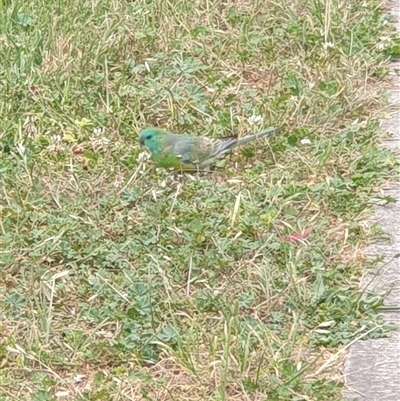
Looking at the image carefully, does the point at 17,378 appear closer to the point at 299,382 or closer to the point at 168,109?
the point at 299,382

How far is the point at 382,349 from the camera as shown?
11.0 feet

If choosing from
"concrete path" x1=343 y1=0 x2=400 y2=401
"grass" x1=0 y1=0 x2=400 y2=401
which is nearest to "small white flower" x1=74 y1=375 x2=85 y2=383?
"grass" x1=0 y1=0 x2=400 y2=401

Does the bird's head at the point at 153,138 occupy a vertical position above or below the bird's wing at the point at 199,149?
above

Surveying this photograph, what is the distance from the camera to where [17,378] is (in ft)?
10.9

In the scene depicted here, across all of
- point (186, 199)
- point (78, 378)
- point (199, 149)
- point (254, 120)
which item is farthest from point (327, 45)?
point (78, 378)

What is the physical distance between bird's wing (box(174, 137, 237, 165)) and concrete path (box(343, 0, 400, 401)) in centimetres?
67

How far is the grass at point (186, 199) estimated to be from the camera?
3.36 meters

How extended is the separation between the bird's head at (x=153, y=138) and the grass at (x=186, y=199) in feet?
0.31

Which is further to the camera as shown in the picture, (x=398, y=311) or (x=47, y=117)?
(x=47, y=117)

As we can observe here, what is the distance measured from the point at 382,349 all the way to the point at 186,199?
44.7 inches

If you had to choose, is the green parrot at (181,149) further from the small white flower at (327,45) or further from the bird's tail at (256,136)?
the small white flower at (327,45)

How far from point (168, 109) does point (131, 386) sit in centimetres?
191

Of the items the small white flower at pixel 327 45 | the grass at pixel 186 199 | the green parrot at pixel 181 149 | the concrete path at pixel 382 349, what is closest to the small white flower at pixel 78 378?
the grass at pixel 186 199

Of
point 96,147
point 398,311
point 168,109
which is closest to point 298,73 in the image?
point 168,109
